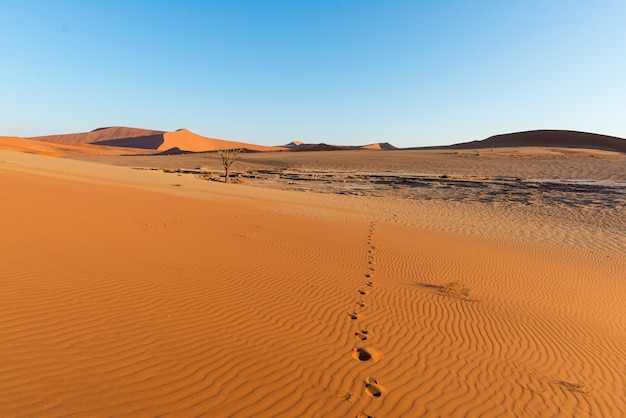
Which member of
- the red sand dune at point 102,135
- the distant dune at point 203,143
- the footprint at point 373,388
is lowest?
the footprint at point 373,388

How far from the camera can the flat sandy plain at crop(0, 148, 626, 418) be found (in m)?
3.56

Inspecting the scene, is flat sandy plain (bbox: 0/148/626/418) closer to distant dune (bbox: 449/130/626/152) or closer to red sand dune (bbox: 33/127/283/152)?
distant dune (bbox: 449/130/626/152)

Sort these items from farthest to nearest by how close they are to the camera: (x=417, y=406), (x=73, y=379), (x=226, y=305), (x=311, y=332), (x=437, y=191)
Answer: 1. (x=437, y=191)
2. (x=226, y=305)
3. (x=311, y=332)
4. (x=417, y=406)
5. (x=73, y=379)

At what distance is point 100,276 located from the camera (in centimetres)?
604

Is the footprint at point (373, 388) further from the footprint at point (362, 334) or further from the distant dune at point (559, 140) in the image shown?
the distant dune at point (559, 140)

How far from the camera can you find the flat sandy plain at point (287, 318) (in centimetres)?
356

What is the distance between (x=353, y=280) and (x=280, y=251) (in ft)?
8.55

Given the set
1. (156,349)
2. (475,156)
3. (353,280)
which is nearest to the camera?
(156,349)

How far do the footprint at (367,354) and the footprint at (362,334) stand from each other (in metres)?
0.29

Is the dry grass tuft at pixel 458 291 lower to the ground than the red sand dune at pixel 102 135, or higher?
lower

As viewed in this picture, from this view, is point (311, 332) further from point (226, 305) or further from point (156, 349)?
point (156, 349)

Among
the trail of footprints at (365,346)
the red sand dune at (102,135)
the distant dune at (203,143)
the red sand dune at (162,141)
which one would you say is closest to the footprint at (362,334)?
the trail of footprints at (365,346)

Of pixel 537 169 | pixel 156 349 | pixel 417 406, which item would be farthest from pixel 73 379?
pixel 537 169

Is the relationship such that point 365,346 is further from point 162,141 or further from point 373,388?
point 162,141
